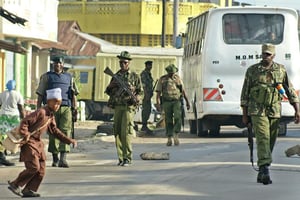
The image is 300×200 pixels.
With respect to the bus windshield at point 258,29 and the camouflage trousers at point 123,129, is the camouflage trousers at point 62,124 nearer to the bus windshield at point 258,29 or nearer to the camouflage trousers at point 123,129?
the camouflage trousers at point 123,129

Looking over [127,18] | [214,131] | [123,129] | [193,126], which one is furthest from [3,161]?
[127,18]

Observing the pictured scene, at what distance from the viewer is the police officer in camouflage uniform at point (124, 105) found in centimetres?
1590

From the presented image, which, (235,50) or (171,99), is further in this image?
(235,50)

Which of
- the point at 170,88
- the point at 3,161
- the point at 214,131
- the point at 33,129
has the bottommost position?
the point at 214,131

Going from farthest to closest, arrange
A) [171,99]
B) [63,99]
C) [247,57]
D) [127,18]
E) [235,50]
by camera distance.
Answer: [127,18] < [235,50] < [247,57] < [171,99] < [63,99]

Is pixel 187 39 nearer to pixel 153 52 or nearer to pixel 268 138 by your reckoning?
pixel 153 52

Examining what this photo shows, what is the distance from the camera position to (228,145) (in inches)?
850

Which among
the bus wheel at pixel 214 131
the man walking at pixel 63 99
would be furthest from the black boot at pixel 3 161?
the bus wheel at pixel 214 131

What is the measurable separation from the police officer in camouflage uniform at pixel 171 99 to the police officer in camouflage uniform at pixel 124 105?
17.6 ft

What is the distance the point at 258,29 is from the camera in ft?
81.6

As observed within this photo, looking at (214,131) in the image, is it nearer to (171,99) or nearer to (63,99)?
(171,99)

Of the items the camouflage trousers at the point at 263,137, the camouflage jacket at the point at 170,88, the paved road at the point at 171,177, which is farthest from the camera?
the camouflage jacket at the point at 170,88

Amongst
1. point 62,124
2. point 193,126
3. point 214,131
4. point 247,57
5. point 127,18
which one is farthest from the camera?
point 127,18

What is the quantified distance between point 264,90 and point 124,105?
3367mm
